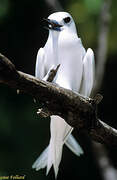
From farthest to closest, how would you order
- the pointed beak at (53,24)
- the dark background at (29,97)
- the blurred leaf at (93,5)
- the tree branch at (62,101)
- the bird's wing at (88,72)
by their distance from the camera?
the dark background at (29,97)
the blurred leaf at (93,5)
the bird's wing at (88,72)
the pointed beak at (53,24)
the tree branch at (62,101)

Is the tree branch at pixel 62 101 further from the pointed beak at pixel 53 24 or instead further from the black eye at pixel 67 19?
the black eye at pixel 67 19

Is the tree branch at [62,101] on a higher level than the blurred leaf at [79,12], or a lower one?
higher

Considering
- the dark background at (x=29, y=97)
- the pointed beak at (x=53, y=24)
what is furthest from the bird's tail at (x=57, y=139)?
the dark background at (x=29, y=97)

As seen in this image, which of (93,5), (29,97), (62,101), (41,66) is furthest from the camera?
(29,97)

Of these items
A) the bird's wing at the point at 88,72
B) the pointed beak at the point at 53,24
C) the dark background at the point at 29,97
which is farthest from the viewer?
the dark background at the point at 29,97

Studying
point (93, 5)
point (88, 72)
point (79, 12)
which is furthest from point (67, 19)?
point (79, 12)

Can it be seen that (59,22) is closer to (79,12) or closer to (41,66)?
(41,66)
